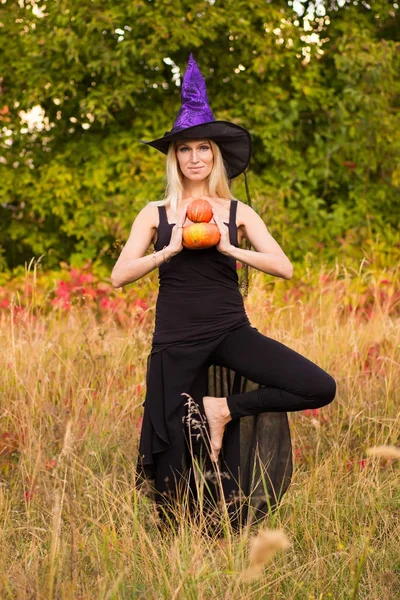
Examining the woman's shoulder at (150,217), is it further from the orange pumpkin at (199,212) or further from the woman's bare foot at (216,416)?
the woman's bare foot at (216,416)

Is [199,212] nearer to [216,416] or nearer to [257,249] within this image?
[257,249]

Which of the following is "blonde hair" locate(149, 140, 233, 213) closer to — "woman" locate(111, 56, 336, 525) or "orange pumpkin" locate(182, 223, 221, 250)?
"woman" locate(111, 56, 336, 525)

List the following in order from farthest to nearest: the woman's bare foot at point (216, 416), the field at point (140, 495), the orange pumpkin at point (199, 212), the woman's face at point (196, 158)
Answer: the woman's face at point (196, 158) < the woman's bare foot at point (216, 416) < the orange pumpkin at point (199, 212) < the field at point (140, 495)

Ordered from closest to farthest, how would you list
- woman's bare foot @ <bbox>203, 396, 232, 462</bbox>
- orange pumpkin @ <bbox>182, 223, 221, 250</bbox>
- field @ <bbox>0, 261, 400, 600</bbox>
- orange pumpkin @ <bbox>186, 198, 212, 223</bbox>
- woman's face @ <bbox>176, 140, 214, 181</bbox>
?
field @ <bbox>0, 261, 400, 600</bbox>
orange pumpkin @ <bbox>182, 223, 221, 250</bbox>
orange pumpkin @ <bbox>186, 198, 212, 223</bbox>
woman's bare foot @ <bbox>203, 396, 232, 462</bbox>
woman's face @ <bbox>176, 140, 214, 181</bbox>

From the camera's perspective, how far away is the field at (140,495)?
2.73 meters

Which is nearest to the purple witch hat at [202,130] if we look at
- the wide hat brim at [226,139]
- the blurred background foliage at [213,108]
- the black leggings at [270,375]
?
the wide hat brim at [226,139]

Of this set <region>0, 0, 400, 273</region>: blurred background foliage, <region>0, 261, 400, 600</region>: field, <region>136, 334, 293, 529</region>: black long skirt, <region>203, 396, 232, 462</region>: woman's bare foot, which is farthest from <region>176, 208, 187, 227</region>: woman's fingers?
<region>0, 0, 400, 273</region>: blurred background foliage

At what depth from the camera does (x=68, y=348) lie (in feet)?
17.1

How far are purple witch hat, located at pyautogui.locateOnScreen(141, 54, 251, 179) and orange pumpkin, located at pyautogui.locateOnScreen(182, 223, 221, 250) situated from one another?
0.46 meters

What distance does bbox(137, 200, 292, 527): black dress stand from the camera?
352 cm

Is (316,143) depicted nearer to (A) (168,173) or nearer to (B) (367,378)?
(B) (367,378)

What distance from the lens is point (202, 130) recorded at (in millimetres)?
3623

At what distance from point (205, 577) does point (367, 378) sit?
251 centimetres

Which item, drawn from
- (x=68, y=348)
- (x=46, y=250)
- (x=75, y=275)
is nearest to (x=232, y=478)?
(x=68, y=348)
